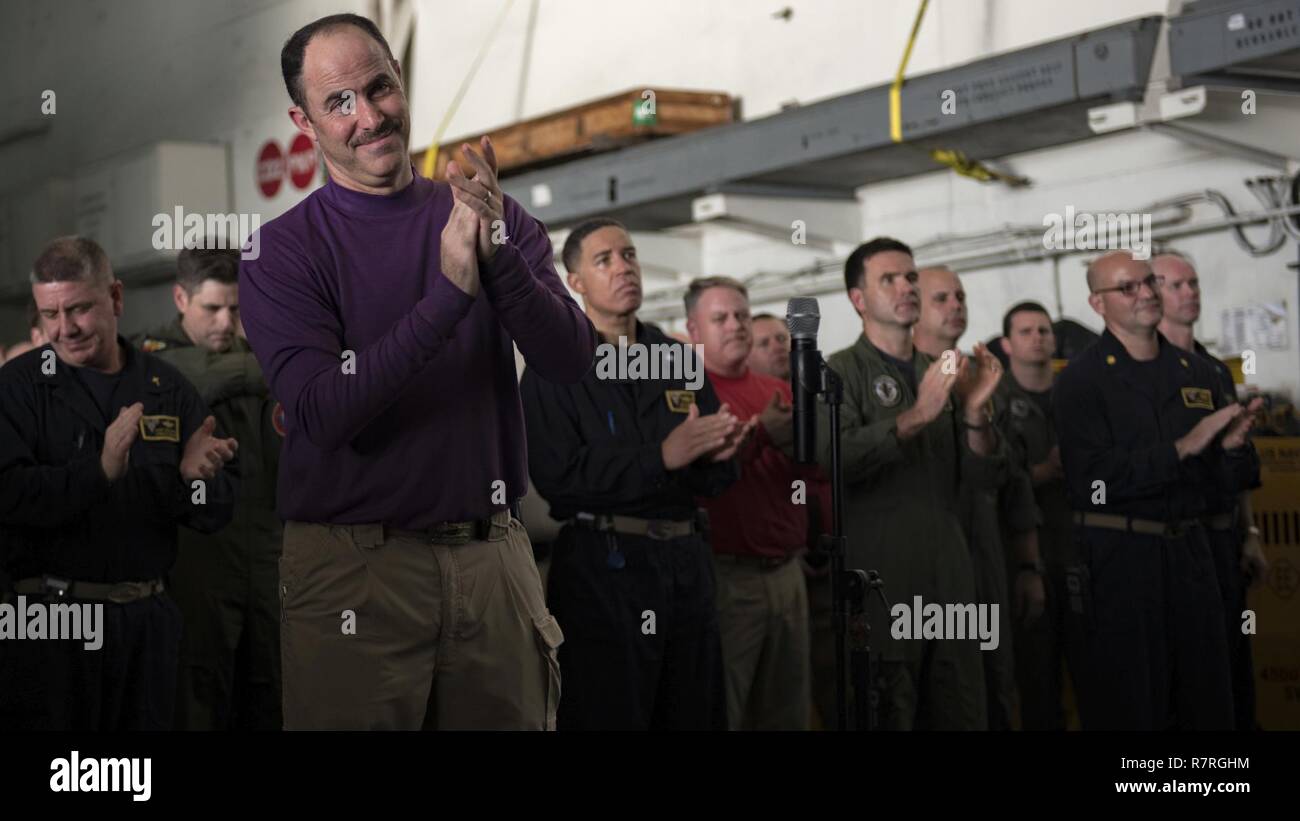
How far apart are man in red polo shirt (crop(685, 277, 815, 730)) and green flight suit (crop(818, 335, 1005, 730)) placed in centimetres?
21

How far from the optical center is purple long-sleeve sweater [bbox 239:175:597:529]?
199cm

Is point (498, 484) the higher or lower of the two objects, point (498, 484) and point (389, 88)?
the lower

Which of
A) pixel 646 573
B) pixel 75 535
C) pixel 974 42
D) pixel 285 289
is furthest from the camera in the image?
pixel 974 42

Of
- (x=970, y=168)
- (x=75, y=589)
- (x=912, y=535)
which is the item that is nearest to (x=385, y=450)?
(x=75, y=589)

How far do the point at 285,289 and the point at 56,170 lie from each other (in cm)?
1011

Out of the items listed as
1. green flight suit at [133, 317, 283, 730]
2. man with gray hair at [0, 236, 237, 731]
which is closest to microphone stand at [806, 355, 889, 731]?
man with gray hair at [0, 236, 237, 731]

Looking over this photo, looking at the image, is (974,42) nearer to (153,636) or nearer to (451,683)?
(153,636)

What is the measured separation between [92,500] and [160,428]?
1.12 ft

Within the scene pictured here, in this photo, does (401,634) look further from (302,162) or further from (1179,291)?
(302,162)

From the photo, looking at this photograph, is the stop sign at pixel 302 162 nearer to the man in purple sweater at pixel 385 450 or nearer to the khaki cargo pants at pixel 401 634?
the man in purple sweater at pixel 385 450

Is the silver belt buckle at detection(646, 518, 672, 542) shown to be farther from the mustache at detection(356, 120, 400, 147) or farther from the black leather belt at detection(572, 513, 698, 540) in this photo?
the mustache at detection(356, 120, 400, 147)

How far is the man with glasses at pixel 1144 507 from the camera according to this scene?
4254mm
